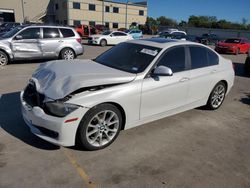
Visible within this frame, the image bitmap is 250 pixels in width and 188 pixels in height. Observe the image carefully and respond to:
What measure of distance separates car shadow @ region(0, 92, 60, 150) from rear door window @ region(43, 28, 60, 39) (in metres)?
5.31

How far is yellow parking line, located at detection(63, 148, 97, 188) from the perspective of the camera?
305cm

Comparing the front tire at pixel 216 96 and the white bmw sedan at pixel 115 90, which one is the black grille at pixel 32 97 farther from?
the front tire at pixel 216 96

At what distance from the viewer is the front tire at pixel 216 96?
5.56 meters

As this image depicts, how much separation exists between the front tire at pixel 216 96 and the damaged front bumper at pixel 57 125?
3.33 m

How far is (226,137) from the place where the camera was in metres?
4.56

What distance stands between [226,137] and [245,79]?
642 centimetres

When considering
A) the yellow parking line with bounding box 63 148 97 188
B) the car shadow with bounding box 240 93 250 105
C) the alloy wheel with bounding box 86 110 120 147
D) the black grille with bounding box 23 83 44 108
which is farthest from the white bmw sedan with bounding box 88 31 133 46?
the yellow parking line with bounding box 63 148 97 188

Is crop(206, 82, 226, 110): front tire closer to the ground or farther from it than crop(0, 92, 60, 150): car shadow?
farther from it

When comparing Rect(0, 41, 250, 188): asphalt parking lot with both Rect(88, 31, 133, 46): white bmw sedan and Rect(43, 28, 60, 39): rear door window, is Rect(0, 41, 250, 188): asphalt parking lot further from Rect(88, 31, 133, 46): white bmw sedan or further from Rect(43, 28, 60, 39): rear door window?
Rect(88, 31, 133, 46): white bmw sedan

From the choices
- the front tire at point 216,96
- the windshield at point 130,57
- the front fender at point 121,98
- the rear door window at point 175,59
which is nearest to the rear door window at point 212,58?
the front tire at point 216,96

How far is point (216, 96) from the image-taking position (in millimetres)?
5730

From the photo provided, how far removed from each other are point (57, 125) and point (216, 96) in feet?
12.9

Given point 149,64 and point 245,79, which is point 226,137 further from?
point 245,79

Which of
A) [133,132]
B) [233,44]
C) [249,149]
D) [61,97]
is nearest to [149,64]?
[133,132]
